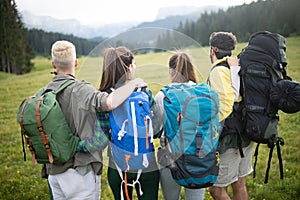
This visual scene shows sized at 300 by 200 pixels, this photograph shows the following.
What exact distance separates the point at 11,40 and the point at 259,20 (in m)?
43.8

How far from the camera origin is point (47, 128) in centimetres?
282

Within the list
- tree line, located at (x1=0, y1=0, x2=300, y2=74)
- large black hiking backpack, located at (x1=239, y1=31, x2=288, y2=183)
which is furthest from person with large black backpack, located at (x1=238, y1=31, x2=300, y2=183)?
tree line, located at (x1=0, y1=0, x2=300, y2=74)

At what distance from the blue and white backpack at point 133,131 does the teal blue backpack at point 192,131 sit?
10.3 inches

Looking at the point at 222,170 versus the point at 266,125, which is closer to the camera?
the point at 266,125

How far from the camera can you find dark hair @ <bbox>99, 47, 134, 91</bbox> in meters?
2.94

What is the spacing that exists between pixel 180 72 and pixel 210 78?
461 millimetres

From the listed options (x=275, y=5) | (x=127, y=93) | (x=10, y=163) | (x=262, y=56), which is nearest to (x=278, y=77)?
(x=262, y=56)

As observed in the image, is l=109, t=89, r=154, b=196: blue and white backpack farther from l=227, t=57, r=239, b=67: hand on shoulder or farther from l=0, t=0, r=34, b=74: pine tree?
l=0, t=0, r=34, b=74: pine tree

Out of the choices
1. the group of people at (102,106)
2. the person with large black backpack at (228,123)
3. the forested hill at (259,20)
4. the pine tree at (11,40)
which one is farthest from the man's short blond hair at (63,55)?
the pine tree at (11,40)

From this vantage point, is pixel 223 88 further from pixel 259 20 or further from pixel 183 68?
pixel 259 20

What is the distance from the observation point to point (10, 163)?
734cm

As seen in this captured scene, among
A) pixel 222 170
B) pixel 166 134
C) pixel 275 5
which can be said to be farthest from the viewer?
pixel 275 5

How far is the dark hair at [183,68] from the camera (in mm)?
3207

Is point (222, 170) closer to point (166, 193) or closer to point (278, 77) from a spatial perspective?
point (166, 193)
